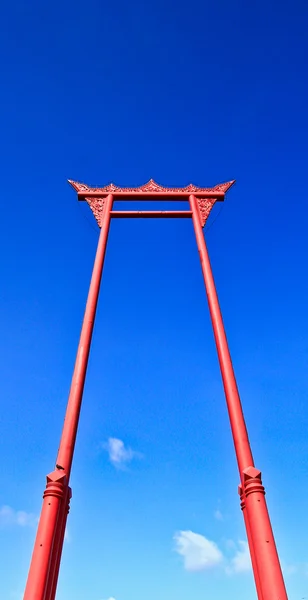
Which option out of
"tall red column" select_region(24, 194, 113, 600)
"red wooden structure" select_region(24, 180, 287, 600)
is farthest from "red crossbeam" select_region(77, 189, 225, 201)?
"tall red column" select_region(24, 194, 113, 600)

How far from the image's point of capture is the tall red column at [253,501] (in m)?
3.33

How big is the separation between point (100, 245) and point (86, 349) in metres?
2.13

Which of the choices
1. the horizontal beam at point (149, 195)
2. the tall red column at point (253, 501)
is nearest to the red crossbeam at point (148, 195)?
the horizontal beam at point (149, 195)

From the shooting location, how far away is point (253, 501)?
3.82 metres

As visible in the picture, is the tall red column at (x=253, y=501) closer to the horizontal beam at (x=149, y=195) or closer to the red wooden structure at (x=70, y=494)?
the red wooden structure at (x=70, y=494)

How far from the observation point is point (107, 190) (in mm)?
7902

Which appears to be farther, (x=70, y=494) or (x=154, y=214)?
(x=154, y=214)

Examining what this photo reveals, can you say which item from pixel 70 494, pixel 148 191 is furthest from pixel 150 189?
pixel 70 494

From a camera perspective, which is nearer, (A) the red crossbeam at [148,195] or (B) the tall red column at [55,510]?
(B) the tall red column at [55,510]

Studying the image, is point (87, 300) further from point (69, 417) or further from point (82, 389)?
point (69, 417)

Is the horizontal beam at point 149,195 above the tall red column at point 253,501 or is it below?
above

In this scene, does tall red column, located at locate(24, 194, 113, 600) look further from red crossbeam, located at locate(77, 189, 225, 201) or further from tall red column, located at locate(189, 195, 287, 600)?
red crossbeam, located at locate(77, 189, 225, 201)

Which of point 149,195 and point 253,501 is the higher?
point 149,195

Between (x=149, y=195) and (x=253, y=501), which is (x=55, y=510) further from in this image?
(x=149, y=195)
